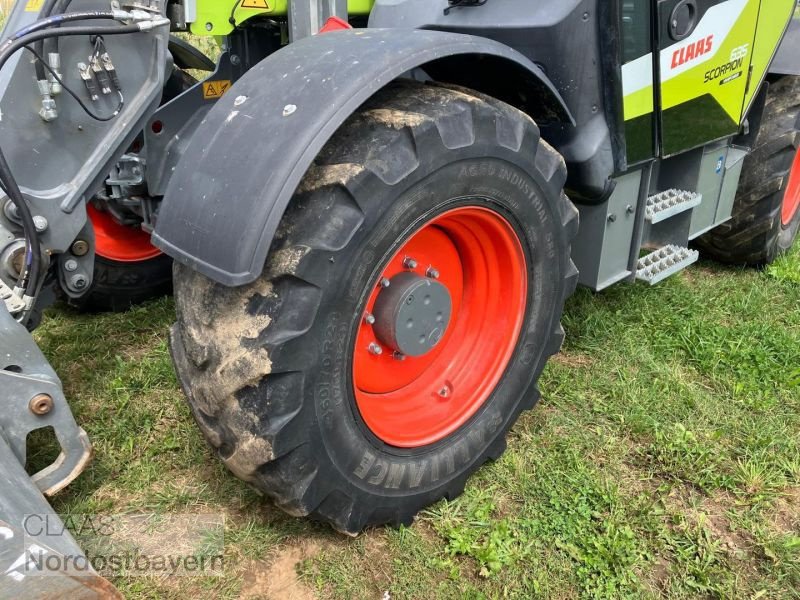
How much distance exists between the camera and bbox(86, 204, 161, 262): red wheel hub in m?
3.34

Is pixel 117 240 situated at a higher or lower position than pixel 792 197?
higher

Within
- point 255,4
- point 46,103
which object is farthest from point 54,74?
point 255,4

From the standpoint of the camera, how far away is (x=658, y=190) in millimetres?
3316

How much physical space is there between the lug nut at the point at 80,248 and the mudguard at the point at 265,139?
66cm

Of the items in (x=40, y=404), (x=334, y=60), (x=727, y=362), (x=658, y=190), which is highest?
(x=334, y=60)

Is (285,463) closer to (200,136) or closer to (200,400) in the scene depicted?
(200,400)

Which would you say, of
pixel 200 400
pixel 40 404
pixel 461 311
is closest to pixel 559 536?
pixel 461 311

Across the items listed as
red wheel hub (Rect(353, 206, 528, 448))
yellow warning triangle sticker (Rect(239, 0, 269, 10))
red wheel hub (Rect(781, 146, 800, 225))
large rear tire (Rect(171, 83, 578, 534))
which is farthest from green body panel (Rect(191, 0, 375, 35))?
red wheel hub (Rect(781, 146, 800, 225))

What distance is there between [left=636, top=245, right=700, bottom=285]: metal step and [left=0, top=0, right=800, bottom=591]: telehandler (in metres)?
0.01

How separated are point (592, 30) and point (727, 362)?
1.67 m

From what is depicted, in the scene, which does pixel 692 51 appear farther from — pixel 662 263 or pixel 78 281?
pixel 78 281

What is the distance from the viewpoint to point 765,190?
371 centimetres

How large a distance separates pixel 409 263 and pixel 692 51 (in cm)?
149

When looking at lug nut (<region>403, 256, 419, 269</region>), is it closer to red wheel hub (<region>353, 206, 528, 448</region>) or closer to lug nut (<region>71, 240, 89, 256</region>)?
red wheel hub (<region>353, 206, 528, 448</region>)
